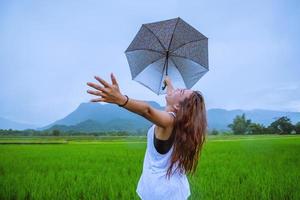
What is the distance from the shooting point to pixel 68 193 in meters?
3.50

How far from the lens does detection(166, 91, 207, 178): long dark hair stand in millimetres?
1549

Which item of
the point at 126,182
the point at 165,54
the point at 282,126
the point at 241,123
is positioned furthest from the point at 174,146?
the point at 241,123

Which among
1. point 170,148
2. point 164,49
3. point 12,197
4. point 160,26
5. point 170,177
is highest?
point 160,26

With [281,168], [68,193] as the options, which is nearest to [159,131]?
[68,193]

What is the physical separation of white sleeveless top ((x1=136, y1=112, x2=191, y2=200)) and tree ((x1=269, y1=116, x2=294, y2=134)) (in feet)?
24.3

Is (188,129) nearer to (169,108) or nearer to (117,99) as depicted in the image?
(169,108)

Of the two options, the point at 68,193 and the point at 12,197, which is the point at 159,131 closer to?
Answer: the point at 68,193

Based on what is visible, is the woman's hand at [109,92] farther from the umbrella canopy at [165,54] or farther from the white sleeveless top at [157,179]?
the umbrella canopy at [165,54]

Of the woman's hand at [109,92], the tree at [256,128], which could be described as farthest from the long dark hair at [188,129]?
the tree at [256,128]

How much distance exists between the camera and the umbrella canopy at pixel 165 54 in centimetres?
230

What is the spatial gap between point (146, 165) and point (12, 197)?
262 cm

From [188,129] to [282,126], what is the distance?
7686 mm

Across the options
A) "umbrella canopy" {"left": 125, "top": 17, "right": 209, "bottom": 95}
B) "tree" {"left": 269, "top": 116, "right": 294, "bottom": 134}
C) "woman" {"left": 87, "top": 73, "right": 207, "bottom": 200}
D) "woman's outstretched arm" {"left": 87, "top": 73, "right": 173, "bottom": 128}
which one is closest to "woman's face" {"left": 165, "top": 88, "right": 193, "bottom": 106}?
"woman" {"left": 87, "top": 73, "right": 207, "bottom": 200}

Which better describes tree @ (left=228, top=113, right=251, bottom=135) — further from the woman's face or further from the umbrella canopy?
the woman's face
